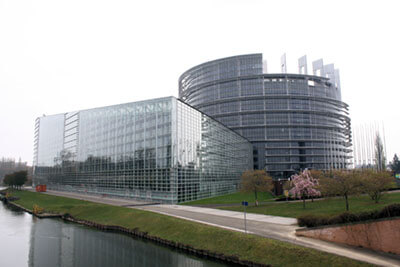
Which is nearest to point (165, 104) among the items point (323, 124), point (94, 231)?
point (94, 231)

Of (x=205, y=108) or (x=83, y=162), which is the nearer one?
(x=83, y=162)

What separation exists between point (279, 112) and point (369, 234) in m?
105

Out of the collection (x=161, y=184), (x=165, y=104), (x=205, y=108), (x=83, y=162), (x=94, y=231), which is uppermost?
(x=205, y=108)

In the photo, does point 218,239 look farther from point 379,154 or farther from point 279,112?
point 279,112

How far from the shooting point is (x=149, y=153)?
5478 centimetres

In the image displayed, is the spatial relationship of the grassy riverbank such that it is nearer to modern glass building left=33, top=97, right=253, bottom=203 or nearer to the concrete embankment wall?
the concrete embankment wall

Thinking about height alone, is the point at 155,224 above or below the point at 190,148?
below

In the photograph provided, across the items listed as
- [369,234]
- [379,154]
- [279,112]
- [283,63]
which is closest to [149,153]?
[369,234]

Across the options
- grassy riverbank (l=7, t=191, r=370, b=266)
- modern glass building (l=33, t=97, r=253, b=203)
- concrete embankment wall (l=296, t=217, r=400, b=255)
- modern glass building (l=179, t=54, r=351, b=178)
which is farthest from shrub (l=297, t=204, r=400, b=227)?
modern glass building (l=179, t=54, r=351, b=178)

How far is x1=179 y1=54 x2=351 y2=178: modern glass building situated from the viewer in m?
120

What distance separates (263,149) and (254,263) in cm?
10083

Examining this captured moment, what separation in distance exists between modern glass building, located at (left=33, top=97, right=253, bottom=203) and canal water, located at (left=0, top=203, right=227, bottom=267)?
18.8m

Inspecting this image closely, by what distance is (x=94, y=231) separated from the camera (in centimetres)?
3597

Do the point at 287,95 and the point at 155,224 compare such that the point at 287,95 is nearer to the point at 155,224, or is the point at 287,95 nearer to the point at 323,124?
the point at 323,124
